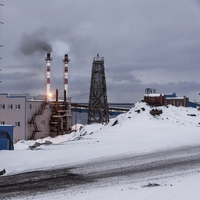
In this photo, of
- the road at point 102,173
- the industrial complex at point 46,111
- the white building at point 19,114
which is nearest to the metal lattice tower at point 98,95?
the industrial complex at point 46,111

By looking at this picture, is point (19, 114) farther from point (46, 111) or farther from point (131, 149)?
point (131, 149)

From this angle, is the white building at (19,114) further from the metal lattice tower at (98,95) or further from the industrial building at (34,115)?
the metal lattice tower at (98,95)

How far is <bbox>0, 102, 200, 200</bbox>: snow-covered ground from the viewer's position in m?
9.02

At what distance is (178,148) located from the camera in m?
17.2

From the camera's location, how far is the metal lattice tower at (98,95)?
46.1 meters

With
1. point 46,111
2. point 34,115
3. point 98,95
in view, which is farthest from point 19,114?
point 98,95

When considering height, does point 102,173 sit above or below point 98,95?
below

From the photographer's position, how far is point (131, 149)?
1706 centimetres

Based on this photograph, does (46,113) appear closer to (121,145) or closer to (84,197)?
(121,145)

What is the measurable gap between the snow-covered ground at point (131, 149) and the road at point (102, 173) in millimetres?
668

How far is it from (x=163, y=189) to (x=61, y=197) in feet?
10.2

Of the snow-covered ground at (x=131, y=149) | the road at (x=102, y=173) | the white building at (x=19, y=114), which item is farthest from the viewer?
the white building at (x=19, y=114)

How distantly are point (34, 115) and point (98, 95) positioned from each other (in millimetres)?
10284

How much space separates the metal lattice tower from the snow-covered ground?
541 inches
